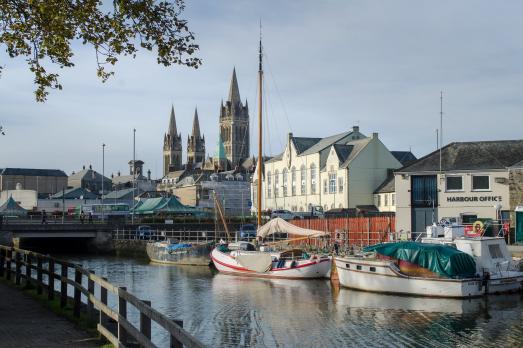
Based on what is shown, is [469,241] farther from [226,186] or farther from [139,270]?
[226,186]

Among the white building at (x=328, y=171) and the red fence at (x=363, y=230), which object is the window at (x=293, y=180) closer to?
the white building at (x=328, y=171)

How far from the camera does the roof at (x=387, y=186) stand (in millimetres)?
83625

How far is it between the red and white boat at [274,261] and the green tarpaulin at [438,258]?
7.91 m

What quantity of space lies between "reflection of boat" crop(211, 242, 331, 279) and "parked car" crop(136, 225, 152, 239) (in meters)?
27.0

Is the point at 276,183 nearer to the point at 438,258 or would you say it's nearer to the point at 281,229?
the point at 281,229

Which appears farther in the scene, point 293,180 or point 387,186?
point 293,180

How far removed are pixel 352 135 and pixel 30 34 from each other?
82.9 meters

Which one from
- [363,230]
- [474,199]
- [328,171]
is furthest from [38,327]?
[328,171]

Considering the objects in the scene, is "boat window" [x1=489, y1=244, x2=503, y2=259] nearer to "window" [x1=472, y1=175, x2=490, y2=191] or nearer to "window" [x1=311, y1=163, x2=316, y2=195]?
"window" [x1=472, y1=175, x2=490, y2=191]

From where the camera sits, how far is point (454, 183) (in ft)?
174

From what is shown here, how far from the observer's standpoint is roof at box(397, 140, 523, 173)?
51844mm

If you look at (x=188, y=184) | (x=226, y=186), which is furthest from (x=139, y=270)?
(x=188, y=184)

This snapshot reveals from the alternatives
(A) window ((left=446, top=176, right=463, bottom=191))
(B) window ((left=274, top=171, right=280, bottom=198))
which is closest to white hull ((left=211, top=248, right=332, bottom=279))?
(A) window ((left=446, top=176, right=463, bottom=191))

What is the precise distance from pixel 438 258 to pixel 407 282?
2.07m
